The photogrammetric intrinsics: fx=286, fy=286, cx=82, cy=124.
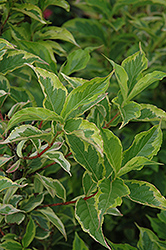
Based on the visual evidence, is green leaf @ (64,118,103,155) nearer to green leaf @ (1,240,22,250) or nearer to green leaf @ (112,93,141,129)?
green leaf @ (112,93,141,129)

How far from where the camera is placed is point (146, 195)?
2.20 feet

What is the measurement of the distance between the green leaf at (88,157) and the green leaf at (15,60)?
0.25m

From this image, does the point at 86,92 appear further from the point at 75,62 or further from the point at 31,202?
the point at 31,202

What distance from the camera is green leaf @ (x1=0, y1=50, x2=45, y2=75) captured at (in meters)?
0.76

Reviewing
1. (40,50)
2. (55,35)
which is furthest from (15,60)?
(55,35)

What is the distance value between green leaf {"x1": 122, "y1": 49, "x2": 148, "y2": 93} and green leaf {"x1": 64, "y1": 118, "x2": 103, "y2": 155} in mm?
231

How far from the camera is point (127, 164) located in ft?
2.17

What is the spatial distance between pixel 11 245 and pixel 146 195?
1.35 ft

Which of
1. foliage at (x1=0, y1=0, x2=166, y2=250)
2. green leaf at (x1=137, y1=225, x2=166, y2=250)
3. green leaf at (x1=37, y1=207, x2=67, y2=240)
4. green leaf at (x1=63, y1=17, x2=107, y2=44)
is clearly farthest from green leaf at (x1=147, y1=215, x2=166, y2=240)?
green leaf at (x1=63, y1=17, x2=107, y2=44)

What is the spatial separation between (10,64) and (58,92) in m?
0.23

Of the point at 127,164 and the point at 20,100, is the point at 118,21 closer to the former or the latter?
the point at 20,100

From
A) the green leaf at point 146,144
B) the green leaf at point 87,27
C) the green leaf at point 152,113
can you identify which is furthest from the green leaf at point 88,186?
the green leaf at point 87,27

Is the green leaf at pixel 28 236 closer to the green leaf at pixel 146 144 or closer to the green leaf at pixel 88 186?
the green leaf at pixel 88 186

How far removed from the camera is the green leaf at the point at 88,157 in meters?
0.66
